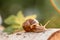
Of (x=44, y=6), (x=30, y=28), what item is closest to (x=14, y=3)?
(x=44, y=6)

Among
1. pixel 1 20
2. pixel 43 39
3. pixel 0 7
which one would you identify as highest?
pixel 0 7

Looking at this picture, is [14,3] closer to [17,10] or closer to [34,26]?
[17,10]

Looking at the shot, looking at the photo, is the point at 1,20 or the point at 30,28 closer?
the point at 30,28

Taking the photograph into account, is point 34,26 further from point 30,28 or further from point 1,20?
point 1,20

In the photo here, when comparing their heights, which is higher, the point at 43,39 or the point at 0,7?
the point at 0,7

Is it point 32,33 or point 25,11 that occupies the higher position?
point 25,11

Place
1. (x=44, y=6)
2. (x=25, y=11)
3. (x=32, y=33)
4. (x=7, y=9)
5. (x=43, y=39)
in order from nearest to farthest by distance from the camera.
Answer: (x=43, y=39)
(x=32, y=33)
(x=44, y=6)
(x=25, y=11)
(x=7, y=9)

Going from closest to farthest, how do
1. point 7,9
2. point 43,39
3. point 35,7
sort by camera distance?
point 43,39
point 35,7
point 7,9

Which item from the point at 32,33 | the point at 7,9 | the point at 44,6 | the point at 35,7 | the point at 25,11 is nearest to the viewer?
the point at 32,33

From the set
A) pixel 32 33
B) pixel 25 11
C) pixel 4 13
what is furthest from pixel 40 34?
pixel 4 13
